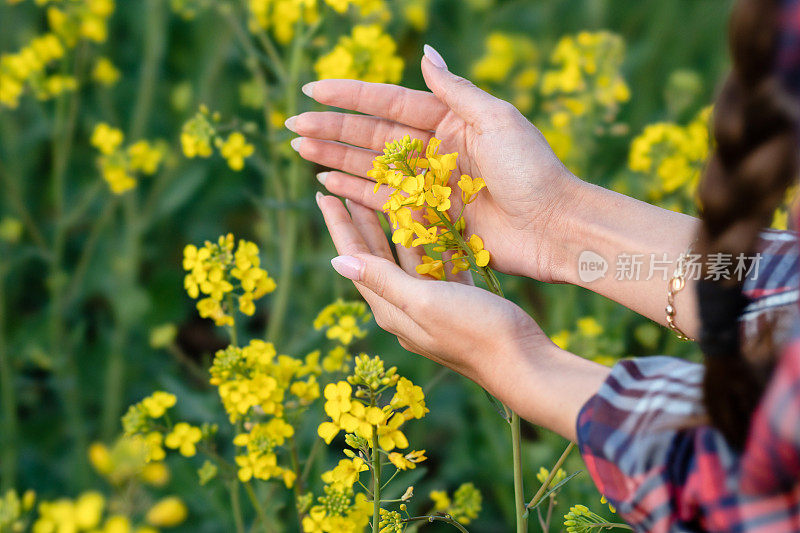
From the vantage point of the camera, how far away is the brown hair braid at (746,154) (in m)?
0.53

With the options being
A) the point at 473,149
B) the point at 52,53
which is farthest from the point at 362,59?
the point at 52,53

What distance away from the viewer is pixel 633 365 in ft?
2.61

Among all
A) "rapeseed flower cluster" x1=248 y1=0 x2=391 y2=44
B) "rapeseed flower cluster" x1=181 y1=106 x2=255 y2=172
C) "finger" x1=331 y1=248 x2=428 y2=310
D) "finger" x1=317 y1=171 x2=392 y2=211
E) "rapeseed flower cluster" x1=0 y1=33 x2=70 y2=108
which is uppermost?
"rapeseed flower cluster" x1=248 y1=0 x2=391 y2=44

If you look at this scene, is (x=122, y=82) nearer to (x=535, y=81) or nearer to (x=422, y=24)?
(x=422, y=24)

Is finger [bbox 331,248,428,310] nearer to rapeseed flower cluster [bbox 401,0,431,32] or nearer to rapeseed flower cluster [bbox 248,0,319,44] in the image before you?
rapeseed flower cluster [bbox 248,0,319,44]

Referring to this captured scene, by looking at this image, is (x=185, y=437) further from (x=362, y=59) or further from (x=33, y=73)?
(x=33, y=73)

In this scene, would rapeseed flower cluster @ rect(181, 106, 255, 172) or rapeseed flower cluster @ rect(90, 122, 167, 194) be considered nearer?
rapeseed flower cluster @ rect(181, 106, 255, 172)

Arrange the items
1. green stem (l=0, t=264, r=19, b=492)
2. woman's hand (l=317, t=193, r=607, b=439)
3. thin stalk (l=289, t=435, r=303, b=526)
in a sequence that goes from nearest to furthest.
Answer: woman's hand (l=317, t=193, r=607, b=439) < thin stalk (l=289, t=435, r=303, b=526) < green stem (l=0, t=264, r=19, b=492)

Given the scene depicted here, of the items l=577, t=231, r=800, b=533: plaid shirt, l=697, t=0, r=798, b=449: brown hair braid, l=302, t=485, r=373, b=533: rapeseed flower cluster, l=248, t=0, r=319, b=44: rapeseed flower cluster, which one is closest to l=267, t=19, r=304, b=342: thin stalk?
l=248, t=0, r=319, b=44: rapeseed flower cluster

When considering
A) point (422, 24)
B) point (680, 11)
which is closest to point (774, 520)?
point (422, 24)

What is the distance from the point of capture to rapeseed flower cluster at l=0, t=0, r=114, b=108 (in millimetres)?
1767

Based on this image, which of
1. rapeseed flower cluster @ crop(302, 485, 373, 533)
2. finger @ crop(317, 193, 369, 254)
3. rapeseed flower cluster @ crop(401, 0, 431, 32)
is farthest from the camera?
rapeseed flower cluster @ crop(401, 0, 431, 32)

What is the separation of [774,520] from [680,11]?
290cm

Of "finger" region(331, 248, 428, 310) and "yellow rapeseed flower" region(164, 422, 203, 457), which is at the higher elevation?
"finger" region(331, 248, 428, 310)
